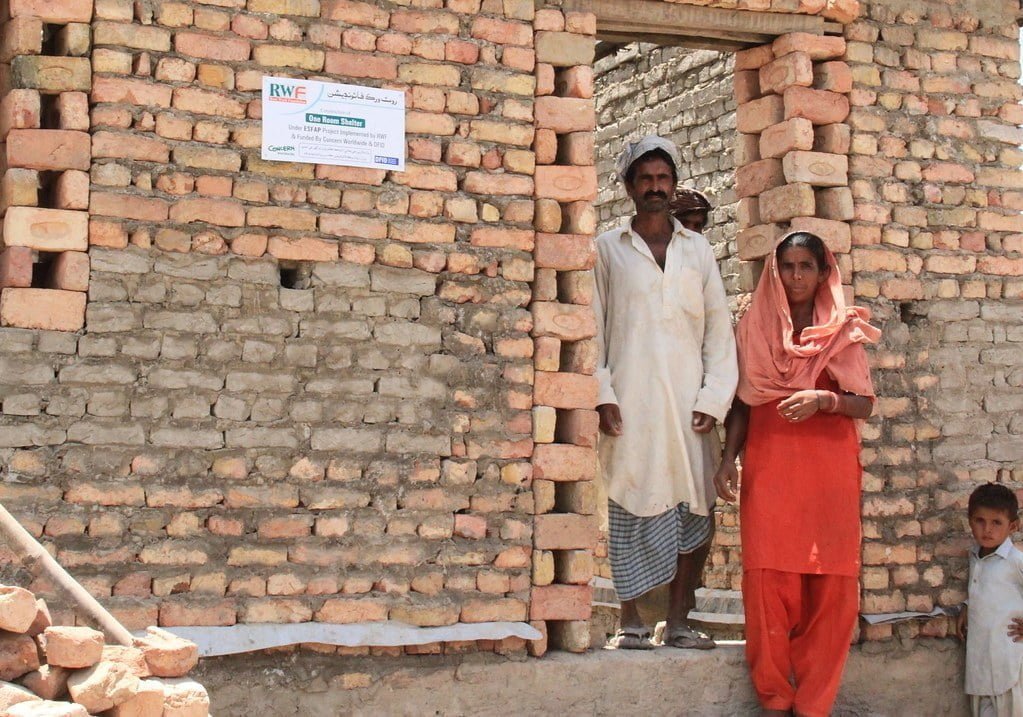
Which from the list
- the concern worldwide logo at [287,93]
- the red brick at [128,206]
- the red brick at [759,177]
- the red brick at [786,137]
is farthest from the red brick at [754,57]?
the red brick at [128,206]

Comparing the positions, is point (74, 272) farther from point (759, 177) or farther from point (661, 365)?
point (759, 177)

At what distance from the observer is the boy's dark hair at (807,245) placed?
6.05 meters

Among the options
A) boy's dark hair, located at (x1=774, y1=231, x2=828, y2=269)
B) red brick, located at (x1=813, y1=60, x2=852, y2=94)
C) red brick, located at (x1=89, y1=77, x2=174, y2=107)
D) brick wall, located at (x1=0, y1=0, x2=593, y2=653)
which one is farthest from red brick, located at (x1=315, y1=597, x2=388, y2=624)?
red brick, located at (x1=813, y1=60, x2=852, y2=94)

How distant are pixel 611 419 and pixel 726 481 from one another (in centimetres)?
54

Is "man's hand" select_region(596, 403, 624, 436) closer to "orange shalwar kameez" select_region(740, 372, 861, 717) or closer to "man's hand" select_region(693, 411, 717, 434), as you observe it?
"man's hand" select_region(693, 411, 717, 434)

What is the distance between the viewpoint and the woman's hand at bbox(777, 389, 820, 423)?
5.86m

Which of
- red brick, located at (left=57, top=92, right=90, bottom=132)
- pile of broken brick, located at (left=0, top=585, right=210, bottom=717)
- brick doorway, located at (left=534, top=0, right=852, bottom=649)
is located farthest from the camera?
brick doorway, located at (left=534, top=0, right=852, bottom=649)

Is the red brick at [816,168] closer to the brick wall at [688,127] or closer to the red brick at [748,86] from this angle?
the red brick at [748,86]

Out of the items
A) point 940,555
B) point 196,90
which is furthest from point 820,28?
point 196,90

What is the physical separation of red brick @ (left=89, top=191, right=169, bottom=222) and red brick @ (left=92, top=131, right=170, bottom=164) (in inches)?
5.6

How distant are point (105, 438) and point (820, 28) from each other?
11.8 feet

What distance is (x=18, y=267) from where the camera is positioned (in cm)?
514

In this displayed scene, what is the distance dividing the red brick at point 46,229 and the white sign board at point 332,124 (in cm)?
73

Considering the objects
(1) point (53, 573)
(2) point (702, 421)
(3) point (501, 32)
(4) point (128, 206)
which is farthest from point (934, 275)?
(1) point (53, 573)
